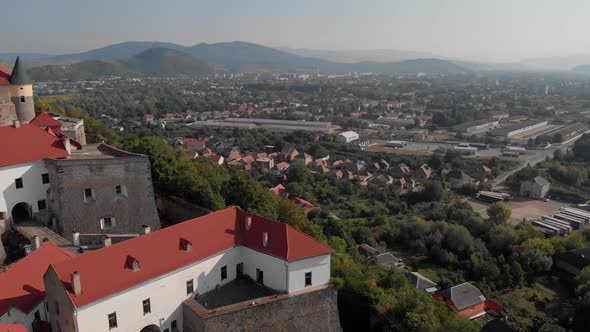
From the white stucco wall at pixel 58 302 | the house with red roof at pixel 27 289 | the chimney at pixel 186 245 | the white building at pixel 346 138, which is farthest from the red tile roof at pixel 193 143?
the white stucco wall at pixel 58 302

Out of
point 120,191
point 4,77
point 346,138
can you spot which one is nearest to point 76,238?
point 120,191

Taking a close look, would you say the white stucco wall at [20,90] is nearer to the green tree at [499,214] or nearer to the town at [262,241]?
the town at [262,241]

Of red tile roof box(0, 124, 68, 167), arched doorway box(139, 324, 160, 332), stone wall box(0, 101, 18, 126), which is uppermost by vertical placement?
stone wall box(0, 101, 18, 126)

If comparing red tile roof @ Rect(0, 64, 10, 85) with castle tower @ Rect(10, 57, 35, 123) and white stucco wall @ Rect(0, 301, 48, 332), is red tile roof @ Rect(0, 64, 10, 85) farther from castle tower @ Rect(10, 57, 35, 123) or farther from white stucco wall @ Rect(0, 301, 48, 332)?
white stucco wall @ Rect(0, 301, 48, 332)

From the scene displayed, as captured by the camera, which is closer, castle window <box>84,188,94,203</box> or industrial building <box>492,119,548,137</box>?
castle window <box>84,188,94,203</box>

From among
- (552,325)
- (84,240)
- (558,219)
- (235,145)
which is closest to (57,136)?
(84,240)

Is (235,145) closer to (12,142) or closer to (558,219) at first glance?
(558,219)

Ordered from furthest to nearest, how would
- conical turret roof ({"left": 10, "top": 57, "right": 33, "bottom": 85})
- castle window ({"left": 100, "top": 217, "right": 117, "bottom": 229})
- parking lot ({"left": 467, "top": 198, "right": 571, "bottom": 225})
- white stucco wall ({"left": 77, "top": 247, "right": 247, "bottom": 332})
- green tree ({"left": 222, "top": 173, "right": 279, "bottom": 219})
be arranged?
1. parking lot ({"left": 467, "top": 198, "right": 571, "bottom": 225})
2. conical turret roof ({"left": 10, "top": 57, "right": 33, "bottom": 85})
3. green tree ({"left": 222, "top": 173, "right": 279, "bottom": 219})
4. castle window ({"left": 100, "top": 217, "right": 117, "bottom": 229})
5. white stucco wall ({"left": 77, "top": 247, "right": 247, "bottom": 332})

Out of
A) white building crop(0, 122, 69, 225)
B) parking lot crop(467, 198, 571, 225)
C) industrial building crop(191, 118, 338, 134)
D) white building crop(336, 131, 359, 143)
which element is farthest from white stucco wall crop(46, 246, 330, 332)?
industrial building crop(191, 118, 338, 134)
